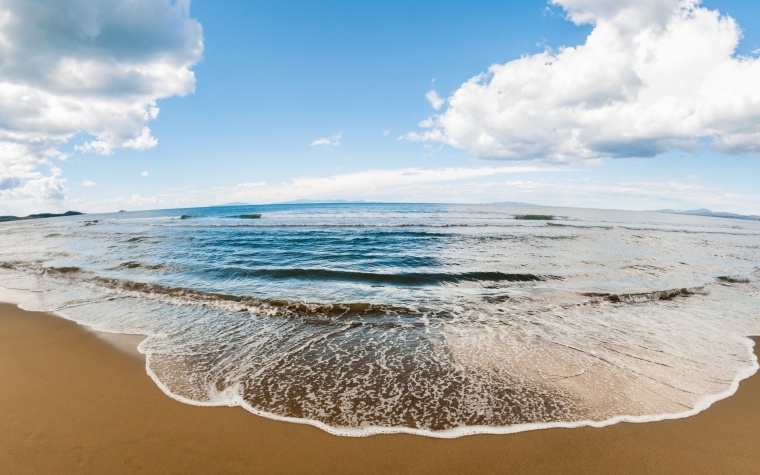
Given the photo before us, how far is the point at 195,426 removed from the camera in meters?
4.64

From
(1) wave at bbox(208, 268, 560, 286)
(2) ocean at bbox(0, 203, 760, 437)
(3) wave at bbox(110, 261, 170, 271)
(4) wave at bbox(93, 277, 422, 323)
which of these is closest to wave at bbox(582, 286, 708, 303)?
(2) ocean at bbox(0, 203, 760, 437)

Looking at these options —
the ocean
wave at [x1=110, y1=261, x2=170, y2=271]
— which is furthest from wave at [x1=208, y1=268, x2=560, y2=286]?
wave at [x1=110, y1=261, x2=170, y2=271]

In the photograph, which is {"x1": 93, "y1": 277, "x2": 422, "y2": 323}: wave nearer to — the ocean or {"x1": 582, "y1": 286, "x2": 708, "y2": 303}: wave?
the ocean

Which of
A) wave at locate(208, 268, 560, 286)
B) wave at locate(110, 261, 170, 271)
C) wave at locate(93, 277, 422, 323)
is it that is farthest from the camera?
wave at locate(110, 261, 170, 271)

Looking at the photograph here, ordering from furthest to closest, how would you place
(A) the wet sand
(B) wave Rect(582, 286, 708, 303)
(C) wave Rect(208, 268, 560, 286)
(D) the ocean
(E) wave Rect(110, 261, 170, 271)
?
(E) wave Rect(110, 261, 170, 271) → (C) wave Rect(208, 268, 560, 286) → (B) wave Rect(582, 286, 708, 303) → (D) the ocean → (A) the wet sand

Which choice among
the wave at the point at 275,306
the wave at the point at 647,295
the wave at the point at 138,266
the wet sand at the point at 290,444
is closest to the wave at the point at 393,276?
the wave at the point at 647,295

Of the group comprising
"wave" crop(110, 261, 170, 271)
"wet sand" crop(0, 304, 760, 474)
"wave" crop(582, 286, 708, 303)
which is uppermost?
"wave" crop(110, 261, 170, 271)

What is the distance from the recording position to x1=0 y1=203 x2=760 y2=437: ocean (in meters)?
5.27

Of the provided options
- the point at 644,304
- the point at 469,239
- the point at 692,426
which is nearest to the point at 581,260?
the point at 644,304

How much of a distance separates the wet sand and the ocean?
31 cm

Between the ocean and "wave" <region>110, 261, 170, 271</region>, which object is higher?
"wave" <region>110, 261, 170, 271</region>

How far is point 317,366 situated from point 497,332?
4.50 metres

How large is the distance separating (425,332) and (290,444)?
15.6ft

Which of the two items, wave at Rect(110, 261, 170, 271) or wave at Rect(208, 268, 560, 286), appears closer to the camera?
wave at Rect(208, 268, 560, 286)
